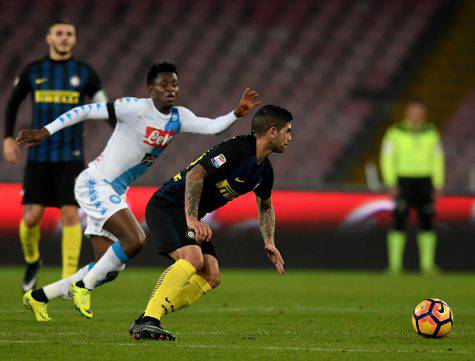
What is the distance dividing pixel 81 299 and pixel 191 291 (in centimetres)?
96

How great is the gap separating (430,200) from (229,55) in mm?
7489

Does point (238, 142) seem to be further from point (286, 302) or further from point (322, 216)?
point (322, 216)

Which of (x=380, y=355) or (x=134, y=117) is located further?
(x=134, y=117)

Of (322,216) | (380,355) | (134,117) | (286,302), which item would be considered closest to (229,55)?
(322,216)

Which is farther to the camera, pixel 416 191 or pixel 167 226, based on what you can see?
pixel 416 191

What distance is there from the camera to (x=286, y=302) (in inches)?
374

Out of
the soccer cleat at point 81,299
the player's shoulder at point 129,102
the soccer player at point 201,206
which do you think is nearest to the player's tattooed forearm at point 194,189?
the soccer player at point 201,206

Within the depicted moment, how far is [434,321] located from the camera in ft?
21.5

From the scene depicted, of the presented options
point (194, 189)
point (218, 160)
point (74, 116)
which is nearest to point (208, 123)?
point (74, 116)

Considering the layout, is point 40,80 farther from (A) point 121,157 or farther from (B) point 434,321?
(B) point 434,321

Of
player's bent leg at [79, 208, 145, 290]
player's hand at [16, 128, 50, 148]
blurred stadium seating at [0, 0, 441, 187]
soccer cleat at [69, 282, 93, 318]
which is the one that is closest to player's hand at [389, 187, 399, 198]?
blurred stadium seating at [0, 0, 441, 187]

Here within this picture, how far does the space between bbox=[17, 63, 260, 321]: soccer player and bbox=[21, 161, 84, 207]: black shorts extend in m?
1.29

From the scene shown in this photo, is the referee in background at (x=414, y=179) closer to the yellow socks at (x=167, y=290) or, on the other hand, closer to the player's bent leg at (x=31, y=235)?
the player's bent leg at (x=31, y=235)

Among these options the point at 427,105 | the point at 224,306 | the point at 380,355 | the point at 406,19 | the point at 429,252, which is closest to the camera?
the point at 380,355
